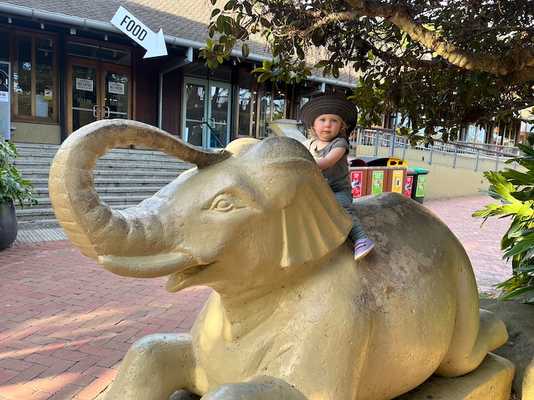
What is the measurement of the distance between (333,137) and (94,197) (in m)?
1.01

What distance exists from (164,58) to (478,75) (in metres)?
11.9

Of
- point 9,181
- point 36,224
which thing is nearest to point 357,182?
point 36,224

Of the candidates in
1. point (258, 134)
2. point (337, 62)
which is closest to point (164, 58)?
point (258, 134)

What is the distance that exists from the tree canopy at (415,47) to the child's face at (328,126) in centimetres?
51

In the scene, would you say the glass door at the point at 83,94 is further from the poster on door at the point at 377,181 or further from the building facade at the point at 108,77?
the poster on door at the point at 377,181

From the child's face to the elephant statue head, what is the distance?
1.37ft

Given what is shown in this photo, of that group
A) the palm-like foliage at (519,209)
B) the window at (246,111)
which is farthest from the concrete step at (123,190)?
the palm-like foliage at (519,209)

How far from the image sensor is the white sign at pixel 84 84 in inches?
502

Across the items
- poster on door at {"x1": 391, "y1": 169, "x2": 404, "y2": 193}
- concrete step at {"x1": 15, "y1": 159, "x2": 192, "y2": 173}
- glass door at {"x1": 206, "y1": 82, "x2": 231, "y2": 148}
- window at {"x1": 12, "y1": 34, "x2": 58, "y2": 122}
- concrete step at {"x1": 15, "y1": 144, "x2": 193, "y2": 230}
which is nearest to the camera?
concrete step at {"x1": 15, "y1": 144, "x2": 193, "y2": 230}

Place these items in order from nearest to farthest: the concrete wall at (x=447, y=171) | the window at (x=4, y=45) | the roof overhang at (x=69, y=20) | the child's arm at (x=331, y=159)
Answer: the child's arm at (x=331, y=159) < the roof overhang at (x=69, y=20) < the window at (x=4, y=45) < the concrete wall at (x=447, y=171)

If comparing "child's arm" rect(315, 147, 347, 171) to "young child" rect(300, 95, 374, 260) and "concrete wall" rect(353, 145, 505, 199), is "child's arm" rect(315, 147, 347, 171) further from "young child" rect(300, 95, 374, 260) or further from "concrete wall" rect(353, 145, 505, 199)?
"concrete wall" rect(353, 145, 505, 199)

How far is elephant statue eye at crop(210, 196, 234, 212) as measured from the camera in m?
1.37

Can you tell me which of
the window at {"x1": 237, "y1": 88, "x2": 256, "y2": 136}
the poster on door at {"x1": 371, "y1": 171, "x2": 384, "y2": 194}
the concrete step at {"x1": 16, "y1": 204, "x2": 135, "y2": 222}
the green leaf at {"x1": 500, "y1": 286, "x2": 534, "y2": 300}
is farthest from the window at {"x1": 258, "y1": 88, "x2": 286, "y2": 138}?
the green leaf at {"x1": 500, "y1": 286, "x2": 534, "y2": 300}

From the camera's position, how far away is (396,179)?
10.5 m
